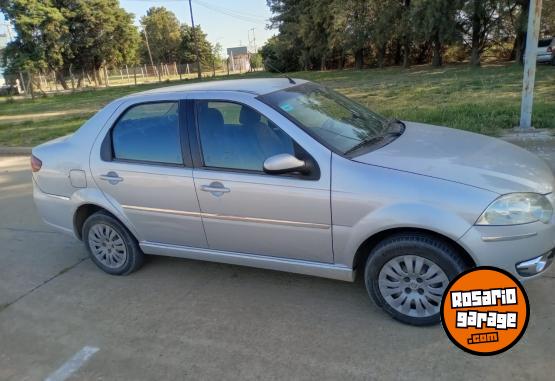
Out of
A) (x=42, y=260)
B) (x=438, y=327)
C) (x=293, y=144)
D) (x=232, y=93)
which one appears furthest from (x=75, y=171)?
(x=438, y=327)

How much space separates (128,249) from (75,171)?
0.84 m

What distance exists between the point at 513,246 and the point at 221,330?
2.01 meters

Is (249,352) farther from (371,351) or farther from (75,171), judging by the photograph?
(75,171)

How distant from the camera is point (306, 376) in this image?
9.43 ft

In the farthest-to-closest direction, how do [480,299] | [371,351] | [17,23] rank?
[17,23], [371,351], [480,299]

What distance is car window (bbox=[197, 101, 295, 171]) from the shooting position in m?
3.52

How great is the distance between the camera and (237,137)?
3676 millimetres

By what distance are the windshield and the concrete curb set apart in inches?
349

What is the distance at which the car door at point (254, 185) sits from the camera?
10.9 feet

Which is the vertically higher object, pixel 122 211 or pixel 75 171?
pixel 75 171

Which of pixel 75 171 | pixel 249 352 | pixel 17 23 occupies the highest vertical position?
pixel 17 23

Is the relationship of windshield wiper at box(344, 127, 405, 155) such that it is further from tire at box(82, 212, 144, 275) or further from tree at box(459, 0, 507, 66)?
tree at box(459, 0, 507, 66)

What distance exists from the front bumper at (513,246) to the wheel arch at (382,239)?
8 cm

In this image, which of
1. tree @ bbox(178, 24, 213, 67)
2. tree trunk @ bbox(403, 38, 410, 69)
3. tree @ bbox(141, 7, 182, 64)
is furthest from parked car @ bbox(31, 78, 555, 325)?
tree @ bbox(141, 7, 182, 64)
